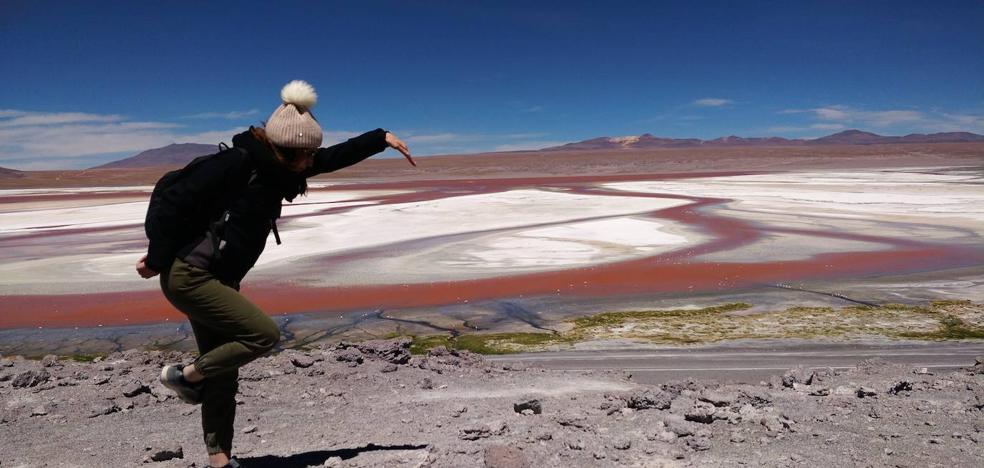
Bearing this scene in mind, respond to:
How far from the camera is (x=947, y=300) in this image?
10.7 meters

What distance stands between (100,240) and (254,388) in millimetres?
17843

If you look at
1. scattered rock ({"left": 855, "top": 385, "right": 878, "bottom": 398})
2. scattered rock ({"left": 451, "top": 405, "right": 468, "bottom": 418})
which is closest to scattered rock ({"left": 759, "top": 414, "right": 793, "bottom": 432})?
scattered rock ({"left": 855, "top": 385, "right": 878, "bottom": 398})

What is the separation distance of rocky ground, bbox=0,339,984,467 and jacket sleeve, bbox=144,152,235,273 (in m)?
1.39

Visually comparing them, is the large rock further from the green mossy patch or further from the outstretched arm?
the outstretched arm

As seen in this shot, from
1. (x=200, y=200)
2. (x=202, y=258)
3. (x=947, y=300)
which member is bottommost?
(x=947, y=300)

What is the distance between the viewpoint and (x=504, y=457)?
12.1ft

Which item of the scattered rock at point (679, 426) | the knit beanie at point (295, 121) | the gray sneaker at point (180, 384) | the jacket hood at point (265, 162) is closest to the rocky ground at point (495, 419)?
the scattered rock at point (679, 426)

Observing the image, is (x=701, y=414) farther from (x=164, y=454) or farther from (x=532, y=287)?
(x=532, y=287)

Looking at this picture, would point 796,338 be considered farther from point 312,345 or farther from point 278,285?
point 278,285

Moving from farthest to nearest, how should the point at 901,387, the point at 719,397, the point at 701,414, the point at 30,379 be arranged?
1. the point at 30,379
2. the point at 901,387
3. the point at 719,397
4. the point at 701,414

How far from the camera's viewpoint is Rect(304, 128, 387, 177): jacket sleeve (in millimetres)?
3400

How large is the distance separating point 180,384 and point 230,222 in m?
0.83

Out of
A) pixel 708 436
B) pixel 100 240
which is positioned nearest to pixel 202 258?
pixel 708 436

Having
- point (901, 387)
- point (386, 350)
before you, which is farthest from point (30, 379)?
point (901, 387)
